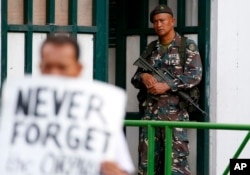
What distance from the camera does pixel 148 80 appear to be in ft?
32.0

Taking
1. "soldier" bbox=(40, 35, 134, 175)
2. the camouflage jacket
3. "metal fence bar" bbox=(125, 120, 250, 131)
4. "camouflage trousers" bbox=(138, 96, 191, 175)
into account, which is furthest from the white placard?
the camouflage jacket

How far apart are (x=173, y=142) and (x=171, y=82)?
51 cm

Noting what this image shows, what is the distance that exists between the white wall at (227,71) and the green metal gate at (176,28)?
66 millimetres

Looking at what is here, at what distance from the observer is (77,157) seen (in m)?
5.08

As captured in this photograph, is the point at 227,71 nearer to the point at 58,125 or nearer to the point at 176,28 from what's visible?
the point at 176,28

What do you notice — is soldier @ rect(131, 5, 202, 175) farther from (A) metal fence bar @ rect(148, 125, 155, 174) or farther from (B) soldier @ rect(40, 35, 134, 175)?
(B) soldier @ rect(40, 35, 134, 175)

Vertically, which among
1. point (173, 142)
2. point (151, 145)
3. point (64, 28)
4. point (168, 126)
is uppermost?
point (64, 28)

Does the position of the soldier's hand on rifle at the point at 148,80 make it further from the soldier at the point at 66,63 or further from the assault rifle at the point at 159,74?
the soldier at the point at 66,63

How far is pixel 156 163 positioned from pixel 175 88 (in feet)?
2.14

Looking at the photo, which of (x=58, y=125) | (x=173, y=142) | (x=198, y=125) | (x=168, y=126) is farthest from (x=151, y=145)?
(x=58, y=125)

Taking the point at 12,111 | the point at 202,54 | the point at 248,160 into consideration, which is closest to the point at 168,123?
the point at 248,160

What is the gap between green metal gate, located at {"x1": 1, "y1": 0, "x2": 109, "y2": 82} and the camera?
357 inches

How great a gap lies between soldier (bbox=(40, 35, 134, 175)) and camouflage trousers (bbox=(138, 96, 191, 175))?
181 inches

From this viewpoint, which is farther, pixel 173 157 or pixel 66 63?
pixel 173 157
